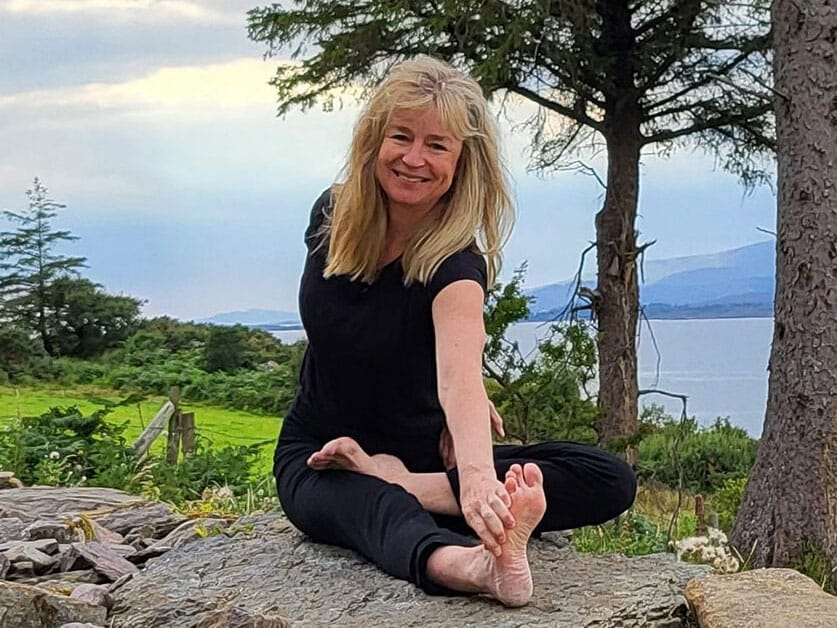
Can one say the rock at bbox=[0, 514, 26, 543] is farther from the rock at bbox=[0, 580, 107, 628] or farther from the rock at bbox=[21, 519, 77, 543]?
the rock at bbox=[0, 580, 107, 628]

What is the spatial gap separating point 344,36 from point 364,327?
4249mm

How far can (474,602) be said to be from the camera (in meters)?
→ 1.73

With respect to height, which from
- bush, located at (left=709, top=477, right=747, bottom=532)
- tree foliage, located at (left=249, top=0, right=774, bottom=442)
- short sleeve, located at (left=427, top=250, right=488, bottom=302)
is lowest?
bush, located at (left=709, top=477, right=747, bottom=532)

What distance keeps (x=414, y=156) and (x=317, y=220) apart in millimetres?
374

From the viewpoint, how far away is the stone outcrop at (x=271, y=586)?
5.63ft

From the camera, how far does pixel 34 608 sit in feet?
5.89

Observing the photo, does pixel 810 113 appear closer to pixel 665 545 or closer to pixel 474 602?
pixel 665 545

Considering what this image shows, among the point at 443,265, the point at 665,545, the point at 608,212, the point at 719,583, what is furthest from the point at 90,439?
the point at 608,212

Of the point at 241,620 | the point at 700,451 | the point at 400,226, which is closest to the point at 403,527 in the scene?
the point at 241,620

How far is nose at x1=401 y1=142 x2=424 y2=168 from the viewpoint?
6.56 feet

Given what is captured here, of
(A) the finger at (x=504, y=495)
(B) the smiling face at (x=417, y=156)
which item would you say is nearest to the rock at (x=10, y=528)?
(B) the smiling face at (x=417, y=156)

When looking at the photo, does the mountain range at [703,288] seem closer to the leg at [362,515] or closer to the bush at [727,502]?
the bush at [727,502]

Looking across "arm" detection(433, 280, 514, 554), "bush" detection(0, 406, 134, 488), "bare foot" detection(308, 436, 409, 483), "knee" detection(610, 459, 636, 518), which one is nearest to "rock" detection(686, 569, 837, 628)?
"knee" detection(610, 459, 636, 518)

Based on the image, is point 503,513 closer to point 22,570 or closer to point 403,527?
point 403,527
